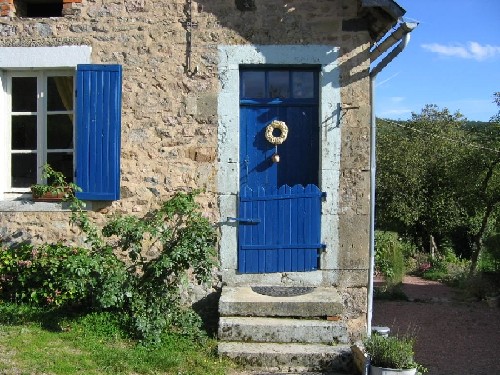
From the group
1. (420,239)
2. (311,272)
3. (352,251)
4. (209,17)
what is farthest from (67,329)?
(420,239)

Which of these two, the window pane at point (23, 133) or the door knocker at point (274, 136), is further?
the window pane at point (23, 133)

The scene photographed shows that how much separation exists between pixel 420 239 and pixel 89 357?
51.8 feet

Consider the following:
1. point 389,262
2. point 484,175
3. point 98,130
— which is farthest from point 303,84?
point 484,175

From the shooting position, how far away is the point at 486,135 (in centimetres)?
1373

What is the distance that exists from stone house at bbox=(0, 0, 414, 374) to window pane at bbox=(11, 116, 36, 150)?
553 mm

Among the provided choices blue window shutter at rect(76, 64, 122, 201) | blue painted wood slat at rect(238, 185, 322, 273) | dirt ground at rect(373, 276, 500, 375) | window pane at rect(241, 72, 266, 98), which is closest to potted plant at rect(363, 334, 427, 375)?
blue painted wood slat at rect(238, 185, 322, 273)

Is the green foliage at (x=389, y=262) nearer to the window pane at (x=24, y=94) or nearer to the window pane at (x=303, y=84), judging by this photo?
the window pane at (x=303, y=84)

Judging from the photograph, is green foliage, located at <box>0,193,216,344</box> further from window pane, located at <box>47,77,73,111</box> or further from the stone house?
window pane, located at <box>47,77,73,111</box>

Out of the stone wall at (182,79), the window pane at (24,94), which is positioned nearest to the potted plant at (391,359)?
the stone wall at (182,79)

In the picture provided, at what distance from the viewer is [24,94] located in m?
6.46

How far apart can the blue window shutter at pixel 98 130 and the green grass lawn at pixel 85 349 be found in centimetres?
138

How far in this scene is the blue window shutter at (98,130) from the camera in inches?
240

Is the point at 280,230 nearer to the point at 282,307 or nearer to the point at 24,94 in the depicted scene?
the point at 282,307

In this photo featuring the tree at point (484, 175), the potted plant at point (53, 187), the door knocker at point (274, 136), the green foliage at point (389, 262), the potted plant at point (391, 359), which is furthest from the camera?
the tree at point (484, 175)
